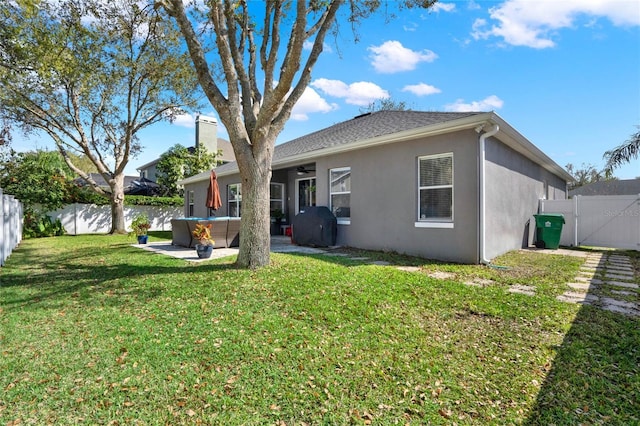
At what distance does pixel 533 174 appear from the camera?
1097 cm

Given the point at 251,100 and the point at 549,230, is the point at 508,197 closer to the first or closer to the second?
the point at 549,230

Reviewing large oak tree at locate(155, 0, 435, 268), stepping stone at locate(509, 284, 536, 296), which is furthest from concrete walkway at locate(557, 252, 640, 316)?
large oak tree at locate(155, 0, 435, 268)

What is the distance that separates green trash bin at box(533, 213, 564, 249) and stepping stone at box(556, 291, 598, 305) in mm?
5691

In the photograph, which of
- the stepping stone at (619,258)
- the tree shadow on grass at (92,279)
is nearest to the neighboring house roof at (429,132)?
the stepping stone at (619,258)

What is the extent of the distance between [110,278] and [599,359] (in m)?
6.88

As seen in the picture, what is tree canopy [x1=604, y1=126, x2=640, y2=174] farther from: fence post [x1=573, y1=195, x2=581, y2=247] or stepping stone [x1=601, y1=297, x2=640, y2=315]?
stepping stone [x1=601, y1=297, x2=640, y2=315]

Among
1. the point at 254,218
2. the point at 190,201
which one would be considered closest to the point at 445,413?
the point at 254,218

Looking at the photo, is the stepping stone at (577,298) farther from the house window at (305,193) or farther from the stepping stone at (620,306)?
the house window at (305,193)

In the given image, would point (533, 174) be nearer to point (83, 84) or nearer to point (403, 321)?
point (403, 321)

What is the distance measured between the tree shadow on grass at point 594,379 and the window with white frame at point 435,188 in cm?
405

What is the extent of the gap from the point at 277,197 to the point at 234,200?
272 centimetres

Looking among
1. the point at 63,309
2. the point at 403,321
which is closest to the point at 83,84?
the point at 63,309

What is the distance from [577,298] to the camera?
14.7ft

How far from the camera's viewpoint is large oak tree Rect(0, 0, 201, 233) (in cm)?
909
